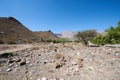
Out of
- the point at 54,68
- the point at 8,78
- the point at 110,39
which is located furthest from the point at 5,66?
the point at 110,39

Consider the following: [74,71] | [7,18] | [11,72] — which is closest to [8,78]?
[11,72]

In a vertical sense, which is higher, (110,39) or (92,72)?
(110,39)

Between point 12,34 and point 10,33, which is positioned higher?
point 10,33

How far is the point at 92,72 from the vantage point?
4.24 meters

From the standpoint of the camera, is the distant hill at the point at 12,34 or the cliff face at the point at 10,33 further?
the cliff face at the point at 10,33

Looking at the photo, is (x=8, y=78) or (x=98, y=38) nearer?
(x=8, y=78)

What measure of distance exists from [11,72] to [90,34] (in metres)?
12.8

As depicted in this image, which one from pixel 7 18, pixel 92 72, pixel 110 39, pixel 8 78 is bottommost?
pixel 8 78

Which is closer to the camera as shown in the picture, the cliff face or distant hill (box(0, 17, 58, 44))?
distant hill (box(0, 17, 58, 44))

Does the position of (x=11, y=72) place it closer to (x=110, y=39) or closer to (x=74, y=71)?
(x=74, y=71)

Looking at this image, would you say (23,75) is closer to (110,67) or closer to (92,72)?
(92,72)

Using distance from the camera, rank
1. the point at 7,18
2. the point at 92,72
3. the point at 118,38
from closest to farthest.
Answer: the point at 92,72 → the point at 118,38 → the point at 7,18

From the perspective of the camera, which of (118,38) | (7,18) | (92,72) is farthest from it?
(7,18)

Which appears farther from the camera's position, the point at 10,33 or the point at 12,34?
the point at 10,33
